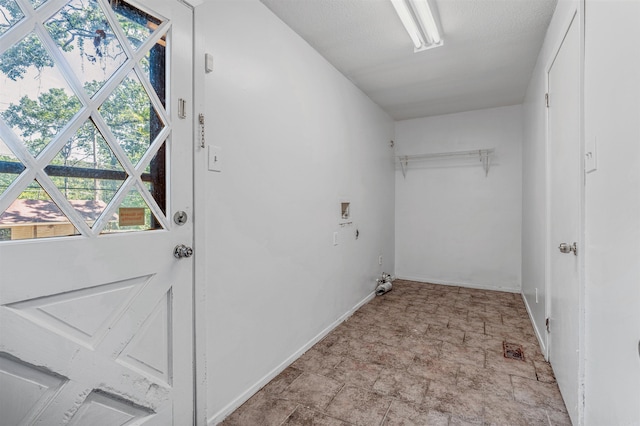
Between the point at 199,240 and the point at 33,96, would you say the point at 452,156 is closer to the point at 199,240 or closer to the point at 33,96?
the point at 199,240

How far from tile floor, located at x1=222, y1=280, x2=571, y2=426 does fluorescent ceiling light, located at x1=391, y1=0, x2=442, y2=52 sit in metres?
2.45

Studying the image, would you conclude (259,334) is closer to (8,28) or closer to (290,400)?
(290,400)

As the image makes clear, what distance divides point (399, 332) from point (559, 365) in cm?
120

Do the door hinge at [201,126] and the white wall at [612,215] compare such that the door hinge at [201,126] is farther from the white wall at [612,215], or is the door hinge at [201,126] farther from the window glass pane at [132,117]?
the white wall at [612,215]

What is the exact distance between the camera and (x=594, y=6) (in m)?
1.27

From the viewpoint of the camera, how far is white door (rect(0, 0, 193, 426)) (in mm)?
964

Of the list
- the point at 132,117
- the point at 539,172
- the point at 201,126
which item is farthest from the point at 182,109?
the point at 539,172

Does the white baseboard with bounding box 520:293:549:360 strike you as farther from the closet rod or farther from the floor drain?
the closet rod

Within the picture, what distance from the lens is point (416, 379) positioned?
2.05 meters

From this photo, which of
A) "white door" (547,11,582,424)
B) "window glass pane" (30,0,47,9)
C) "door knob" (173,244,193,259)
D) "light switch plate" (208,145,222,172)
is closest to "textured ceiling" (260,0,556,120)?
"white door" (547,11,582,424)

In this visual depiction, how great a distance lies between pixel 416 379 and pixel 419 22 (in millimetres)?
2470

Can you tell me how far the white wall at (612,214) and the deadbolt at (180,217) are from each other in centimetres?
169

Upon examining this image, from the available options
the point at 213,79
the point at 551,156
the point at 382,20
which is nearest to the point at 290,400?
the point at 213,79

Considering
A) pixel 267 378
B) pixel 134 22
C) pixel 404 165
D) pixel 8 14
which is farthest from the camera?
pixel 404 165
